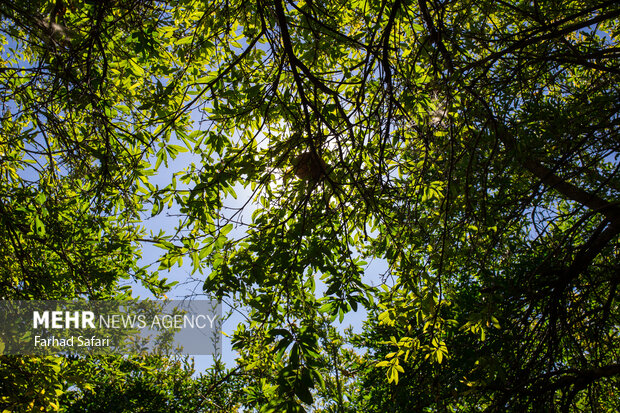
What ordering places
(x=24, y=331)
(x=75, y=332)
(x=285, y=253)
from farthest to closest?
(x=75, y=332) < (x=24, y=331) < (x=285, y=253)

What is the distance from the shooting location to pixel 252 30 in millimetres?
3271

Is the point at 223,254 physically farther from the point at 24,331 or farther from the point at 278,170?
the point at 24,331

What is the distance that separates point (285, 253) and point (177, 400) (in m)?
7.76

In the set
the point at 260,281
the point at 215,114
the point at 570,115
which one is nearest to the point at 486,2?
the point at 570,115

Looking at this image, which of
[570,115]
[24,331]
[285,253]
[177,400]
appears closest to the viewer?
[285,253]

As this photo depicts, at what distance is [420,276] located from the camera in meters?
2.73

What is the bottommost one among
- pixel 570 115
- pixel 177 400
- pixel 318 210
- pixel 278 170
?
pixel 177 400

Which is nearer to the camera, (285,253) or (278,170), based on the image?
(285,253)

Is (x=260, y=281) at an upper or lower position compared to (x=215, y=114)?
lower

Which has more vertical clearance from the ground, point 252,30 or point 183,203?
point 252,30

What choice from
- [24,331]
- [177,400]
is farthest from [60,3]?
[177,400]

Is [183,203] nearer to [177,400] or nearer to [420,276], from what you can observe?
[420,276]

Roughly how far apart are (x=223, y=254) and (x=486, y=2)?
3019 millimetres

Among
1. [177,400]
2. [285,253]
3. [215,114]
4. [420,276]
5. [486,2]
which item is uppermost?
[486,2]
